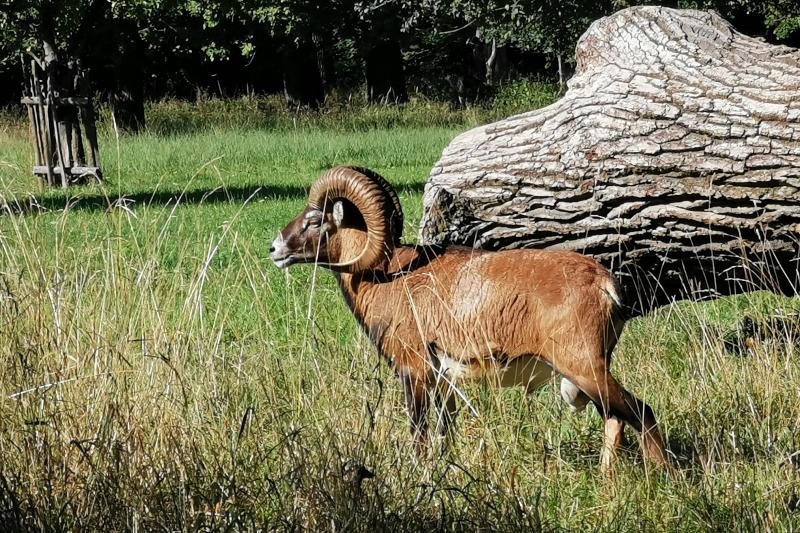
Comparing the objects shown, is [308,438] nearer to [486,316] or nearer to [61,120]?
[486,316]

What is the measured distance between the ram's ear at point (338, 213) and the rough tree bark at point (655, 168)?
1241 mm

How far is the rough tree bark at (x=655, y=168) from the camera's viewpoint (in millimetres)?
6000

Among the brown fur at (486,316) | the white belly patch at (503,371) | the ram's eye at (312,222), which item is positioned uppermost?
the ram's eye at (312,222)

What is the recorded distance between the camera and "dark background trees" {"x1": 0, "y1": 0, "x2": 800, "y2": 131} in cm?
2597

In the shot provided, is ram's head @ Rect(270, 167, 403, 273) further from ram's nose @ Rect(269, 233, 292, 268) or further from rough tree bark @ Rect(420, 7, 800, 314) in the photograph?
rough tree bark @ Rect(420, 7, 800, 314)

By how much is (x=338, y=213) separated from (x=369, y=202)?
0.82 feet

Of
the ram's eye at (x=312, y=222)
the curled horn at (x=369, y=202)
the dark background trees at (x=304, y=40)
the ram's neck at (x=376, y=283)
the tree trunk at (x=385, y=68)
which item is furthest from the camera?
the tree trunk at (x=385, y=68)

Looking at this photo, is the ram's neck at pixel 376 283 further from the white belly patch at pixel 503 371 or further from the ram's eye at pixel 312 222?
the white belly patch at pixel 503 371

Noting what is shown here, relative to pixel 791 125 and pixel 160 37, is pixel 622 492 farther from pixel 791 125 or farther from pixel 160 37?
pixel 160 37

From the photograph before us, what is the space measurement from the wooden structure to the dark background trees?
1136 millimetres

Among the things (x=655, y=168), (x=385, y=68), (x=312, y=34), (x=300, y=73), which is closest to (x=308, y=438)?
(x=655, y=168)

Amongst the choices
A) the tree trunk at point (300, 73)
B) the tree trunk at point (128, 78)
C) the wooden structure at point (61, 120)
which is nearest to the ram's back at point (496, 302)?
the wooden structure at point (61, 120)

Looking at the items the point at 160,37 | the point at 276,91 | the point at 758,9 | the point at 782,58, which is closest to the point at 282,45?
the point at 160,37

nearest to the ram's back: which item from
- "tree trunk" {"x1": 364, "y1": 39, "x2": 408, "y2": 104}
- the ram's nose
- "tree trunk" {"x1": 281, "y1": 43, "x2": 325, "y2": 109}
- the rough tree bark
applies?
the ram's nose
